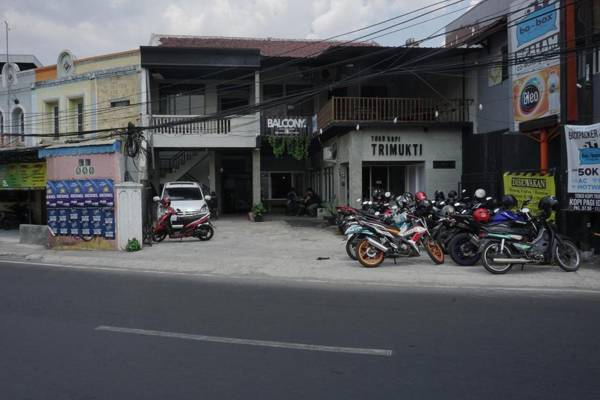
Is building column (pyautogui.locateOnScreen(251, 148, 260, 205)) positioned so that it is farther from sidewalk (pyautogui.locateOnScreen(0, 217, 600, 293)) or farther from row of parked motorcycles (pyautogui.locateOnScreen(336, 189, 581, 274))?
row of parked motorcycles (pyautogui.locateOnScreen(336, 189, 581, 274))

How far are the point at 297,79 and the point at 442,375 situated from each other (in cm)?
2226

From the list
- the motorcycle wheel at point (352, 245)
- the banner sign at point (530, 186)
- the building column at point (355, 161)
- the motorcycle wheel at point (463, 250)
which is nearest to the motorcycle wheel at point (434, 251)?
the motorcycle wheel at point (463, 250)

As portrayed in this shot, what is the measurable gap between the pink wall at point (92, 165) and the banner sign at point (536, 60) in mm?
10858

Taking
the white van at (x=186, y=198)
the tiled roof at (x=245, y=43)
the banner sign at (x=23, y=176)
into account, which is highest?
the tiled roof at (x=245, y=43)

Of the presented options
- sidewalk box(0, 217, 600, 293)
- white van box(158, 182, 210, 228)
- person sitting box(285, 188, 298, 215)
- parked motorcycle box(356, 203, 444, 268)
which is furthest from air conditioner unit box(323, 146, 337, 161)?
parked motorcycle box(356, 203, 444, 268)

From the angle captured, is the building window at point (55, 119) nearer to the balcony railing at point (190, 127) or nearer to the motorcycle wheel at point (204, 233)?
the balcony railing at point (190, 127)

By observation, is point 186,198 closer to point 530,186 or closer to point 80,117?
point 80,117

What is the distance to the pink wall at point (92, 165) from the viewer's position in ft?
47.0

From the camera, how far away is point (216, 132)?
23609mm

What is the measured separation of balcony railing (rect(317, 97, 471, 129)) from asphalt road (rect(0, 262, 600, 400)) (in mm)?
11799

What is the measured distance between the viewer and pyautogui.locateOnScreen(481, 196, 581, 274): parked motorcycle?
9977 millimetres

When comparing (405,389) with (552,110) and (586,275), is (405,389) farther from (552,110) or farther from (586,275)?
(552,110)

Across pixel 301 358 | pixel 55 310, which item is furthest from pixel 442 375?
pixel 55 310

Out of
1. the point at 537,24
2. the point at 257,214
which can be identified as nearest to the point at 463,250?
the point at 537,24
